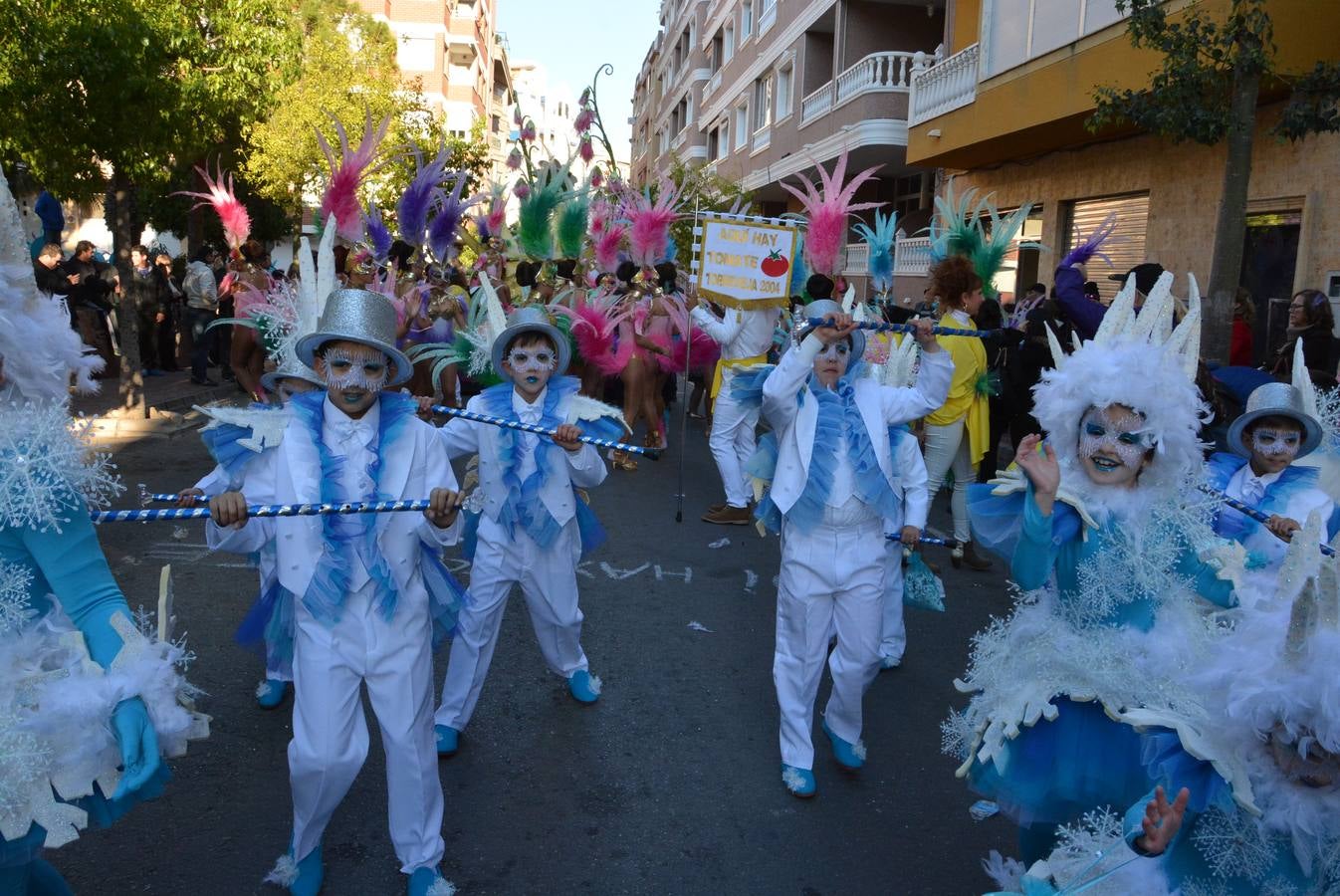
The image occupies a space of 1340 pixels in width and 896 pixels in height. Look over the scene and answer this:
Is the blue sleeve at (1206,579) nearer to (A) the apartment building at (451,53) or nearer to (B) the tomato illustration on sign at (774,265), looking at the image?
(B) the tomato illustration on sign at (774,265)

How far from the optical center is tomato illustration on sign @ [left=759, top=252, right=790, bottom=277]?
7684 millimetres

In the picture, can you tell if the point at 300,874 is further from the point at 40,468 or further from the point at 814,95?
the point at 814,95

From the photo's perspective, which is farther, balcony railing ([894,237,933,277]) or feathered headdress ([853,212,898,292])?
balcony railing ([894,237,933,277])

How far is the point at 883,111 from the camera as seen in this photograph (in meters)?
19.3

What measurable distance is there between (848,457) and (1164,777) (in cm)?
211

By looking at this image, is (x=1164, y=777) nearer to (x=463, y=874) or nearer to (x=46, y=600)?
(x=463, y=874)

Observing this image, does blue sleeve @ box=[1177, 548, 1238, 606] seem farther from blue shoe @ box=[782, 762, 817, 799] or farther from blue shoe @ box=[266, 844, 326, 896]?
blue shoe @ box=[266, 844, 326, 896]

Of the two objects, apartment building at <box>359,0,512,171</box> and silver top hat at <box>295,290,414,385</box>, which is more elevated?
apartment building at <box>359,0,512,171</box>

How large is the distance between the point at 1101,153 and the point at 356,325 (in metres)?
13.1

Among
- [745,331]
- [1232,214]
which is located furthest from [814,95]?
[1232,214]

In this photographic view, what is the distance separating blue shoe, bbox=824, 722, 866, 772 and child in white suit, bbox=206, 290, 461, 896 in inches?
69.7

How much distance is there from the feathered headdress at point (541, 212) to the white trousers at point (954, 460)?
6.39 m

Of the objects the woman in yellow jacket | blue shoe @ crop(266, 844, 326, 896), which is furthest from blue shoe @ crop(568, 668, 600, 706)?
the woman in yellow jacket

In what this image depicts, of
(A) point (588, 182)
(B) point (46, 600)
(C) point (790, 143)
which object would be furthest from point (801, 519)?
(C) point (790, 143)
